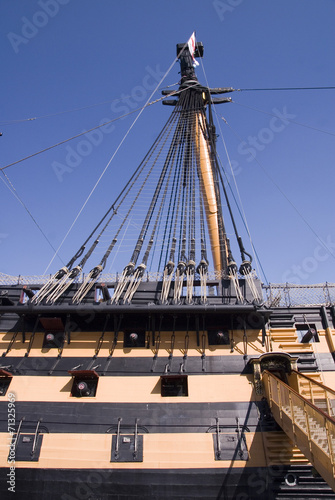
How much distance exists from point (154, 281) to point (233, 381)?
4.61 metres

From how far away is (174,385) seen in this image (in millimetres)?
11969

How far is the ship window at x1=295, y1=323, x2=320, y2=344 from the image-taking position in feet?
42.2

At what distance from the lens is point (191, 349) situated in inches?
501

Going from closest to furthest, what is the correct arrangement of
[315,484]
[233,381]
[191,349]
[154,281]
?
1. [315,484]
2. [233,381]
3. [191,349]
4. [154,281]

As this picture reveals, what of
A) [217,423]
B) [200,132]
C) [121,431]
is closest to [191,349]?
[217,423]

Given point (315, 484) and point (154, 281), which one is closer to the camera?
point (315, 484)

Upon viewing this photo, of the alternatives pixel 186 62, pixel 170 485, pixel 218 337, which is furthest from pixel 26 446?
pixel 186 62

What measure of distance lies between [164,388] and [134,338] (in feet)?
6.20

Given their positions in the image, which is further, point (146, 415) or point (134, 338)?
point (134, 338)

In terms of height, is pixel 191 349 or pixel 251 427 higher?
pixel 191 349

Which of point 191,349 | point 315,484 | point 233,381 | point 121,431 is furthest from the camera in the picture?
point 191,349

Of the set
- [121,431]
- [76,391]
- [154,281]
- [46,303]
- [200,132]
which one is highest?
[200,132]

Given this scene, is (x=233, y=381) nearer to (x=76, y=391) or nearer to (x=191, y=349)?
(x=191, y=349)

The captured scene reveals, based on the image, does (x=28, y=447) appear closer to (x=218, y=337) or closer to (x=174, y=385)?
(x=174, y=385)
